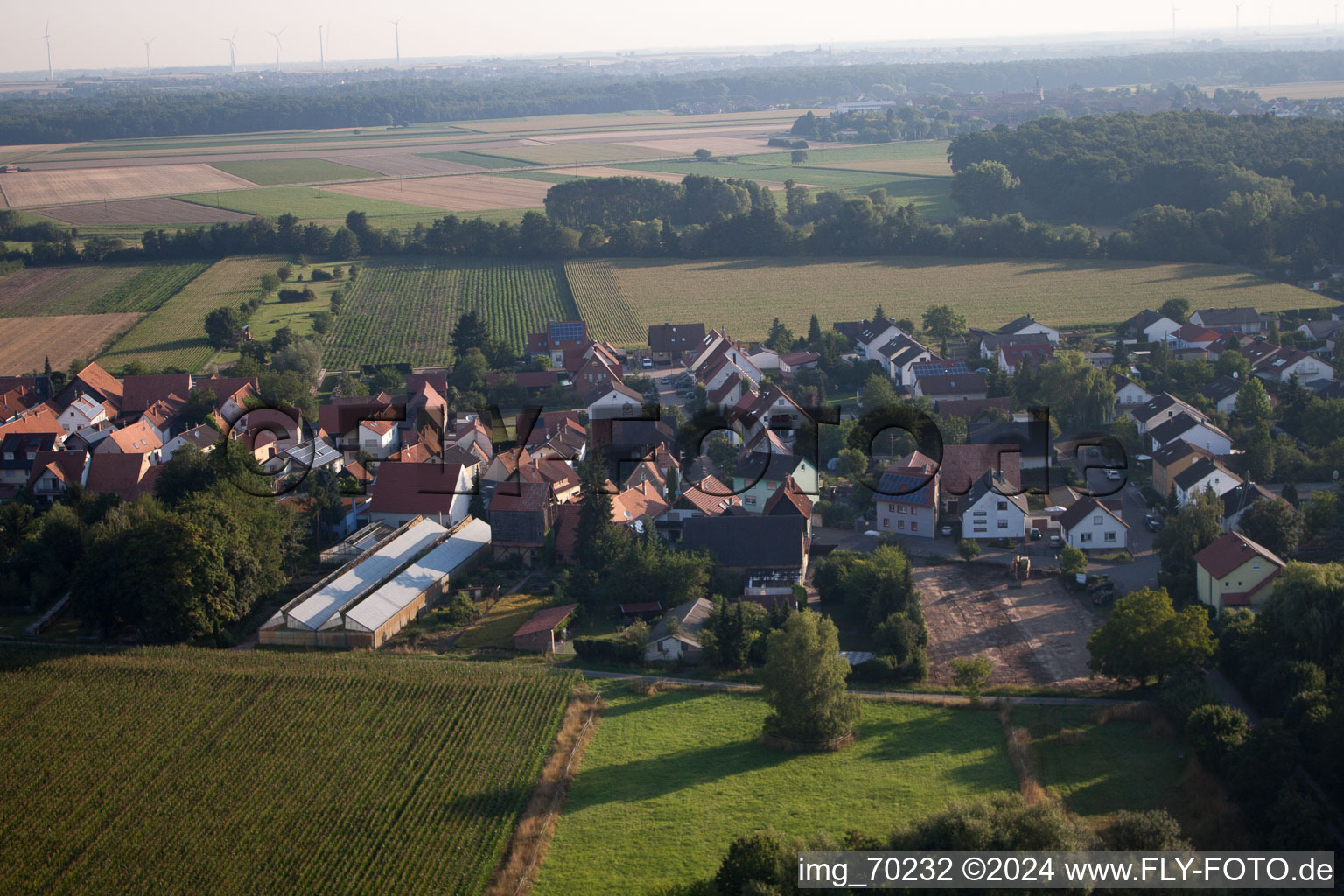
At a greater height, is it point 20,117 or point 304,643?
point 20,117

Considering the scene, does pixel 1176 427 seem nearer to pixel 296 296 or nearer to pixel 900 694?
pixel 900 694

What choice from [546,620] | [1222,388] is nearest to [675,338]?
[1222,388]

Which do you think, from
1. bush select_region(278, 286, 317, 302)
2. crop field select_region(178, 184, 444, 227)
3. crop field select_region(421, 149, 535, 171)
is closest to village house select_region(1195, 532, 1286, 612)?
bush select_region(278, 286, 317, 302)

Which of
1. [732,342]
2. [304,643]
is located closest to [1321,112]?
[732,342]

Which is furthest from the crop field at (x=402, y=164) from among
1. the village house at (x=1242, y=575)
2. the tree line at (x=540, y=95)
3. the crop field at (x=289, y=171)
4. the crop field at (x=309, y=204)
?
the village house at (x=1242, y=575)

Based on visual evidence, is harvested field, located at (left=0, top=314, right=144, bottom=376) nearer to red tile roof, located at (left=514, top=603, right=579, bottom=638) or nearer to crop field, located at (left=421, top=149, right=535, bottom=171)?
red tile roof, located at (left=514, top=603, right=579, bottom=638)

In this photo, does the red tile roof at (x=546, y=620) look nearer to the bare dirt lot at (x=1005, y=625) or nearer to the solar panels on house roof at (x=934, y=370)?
the bare dirt lot at (x=1005, y=625)

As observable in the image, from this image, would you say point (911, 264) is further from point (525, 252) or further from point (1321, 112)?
point (1321, 112)
